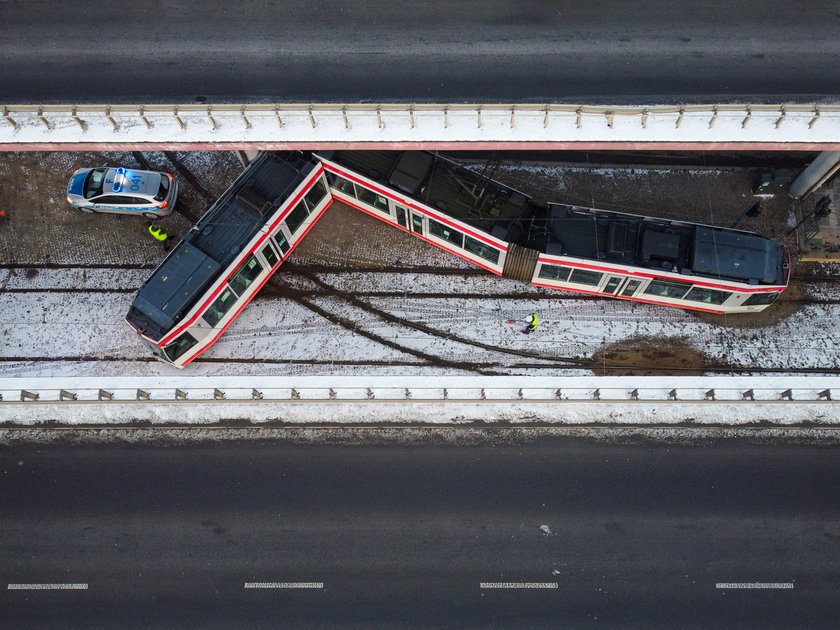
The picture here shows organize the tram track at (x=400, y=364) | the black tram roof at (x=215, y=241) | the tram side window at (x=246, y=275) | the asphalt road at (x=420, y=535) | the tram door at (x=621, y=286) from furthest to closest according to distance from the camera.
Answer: the tram track at (x=400, y=364) → the tram door at (x=621, y=286) → the tram side window at (x=246, y=275) → the black tram roof at (x=215, y=241) → the asphalt road at (x=420, y=535)

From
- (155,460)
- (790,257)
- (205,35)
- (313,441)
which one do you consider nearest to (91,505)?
(155,460)

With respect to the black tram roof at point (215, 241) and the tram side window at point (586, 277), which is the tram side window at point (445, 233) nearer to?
the tram side window at point (586, 277)

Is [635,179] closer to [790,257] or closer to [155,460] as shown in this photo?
[790,257]

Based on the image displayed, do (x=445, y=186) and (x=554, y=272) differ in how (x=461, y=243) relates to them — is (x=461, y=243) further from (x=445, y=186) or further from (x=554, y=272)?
(x=554, y=272)

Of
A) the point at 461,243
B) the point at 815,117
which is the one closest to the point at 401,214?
the point at 461,243

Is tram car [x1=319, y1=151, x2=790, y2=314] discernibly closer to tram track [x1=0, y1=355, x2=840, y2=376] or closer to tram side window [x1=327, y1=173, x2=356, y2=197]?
tram side window [x1=327, y1=173, x2=356, y2=197]

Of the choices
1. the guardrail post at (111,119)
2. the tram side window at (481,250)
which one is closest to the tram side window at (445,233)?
the tram side window at (481,250)

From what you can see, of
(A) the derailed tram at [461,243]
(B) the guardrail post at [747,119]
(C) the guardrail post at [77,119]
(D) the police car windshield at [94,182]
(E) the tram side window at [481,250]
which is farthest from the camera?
(D) the police car windshield at [94,182]
